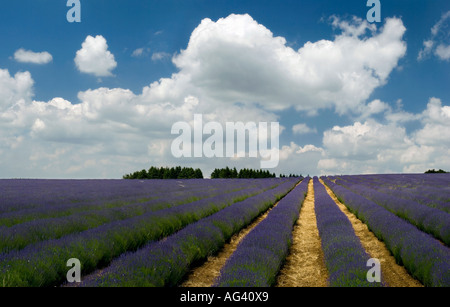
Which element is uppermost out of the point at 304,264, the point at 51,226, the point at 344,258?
the point at 51,226

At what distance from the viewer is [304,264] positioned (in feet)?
19.8

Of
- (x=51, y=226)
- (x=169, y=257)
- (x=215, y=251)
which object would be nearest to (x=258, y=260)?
(x=169, y=257)

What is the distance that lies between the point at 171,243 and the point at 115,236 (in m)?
1.22

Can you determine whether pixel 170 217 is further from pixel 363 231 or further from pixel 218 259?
pixel 363 231

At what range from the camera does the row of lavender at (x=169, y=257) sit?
367 centimetres

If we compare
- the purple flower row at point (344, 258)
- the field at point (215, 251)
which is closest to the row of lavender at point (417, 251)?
the field at point (215, 251)

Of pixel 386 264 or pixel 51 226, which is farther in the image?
pixel 51 226

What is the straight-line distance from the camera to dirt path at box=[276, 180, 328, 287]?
506cm

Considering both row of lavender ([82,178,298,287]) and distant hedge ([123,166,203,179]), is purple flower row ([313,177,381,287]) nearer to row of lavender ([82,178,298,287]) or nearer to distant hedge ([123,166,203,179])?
row of lavender ([82,178,298,287])

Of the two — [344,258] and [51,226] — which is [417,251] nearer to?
[344,258]

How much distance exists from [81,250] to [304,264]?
3.96 meters

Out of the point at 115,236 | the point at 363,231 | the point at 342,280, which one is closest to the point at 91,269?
the point at 115,236
